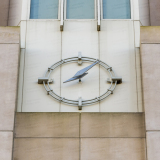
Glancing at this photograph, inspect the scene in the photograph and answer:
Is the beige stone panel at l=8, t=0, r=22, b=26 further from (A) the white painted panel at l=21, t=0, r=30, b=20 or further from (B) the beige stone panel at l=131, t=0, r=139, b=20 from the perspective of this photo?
(B) the beige stone panel at l=131, t=0, r=139, b=20

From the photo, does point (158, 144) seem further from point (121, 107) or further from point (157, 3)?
point (157, 3)

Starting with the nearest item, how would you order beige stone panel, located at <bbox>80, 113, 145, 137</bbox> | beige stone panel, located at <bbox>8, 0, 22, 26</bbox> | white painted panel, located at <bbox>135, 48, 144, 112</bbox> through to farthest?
beige stone panel, located at <bbox>80, 113, 145, 137</bbox>, white painted panel, located at <bbox>135, 48, 144, 112</bbox>, beige stone panel, located at <bbox>8, 0, 22, 26</bbox>

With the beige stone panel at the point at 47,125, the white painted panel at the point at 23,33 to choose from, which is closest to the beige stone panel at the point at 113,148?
the beige stone panel at the point at 47,125

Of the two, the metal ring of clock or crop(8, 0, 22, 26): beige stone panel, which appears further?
crop(8, 0, 22, 26): beige stone panel

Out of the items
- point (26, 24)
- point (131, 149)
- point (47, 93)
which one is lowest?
point (131, 149)

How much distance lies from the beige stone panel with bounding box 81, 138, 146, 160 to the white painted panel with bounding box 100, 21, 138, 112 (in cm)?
123

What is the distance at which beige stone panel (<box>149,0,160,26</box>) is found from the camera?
49.9 ft

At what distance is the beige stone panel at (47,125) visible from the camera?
11805 mm

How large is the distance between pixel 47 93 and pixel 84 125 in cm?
182

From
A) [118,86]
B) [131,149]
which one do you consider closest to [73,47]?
[118,86]

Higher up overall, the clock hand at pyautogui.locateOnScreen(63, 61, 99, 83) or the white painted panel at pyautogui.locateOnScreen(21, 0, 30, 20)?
the white painted panel at pyautogui.locateOnScreen(21, 0, 30, 20)

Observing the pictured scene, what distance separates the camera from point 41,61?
43.9ft

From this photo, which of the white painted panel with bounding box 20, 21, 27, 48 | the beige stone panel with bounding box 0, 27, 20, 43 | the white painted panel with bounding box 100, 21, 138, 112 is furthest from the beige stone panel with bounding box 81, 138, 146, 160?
the white painted panel with bounding box 20, 21, 27, 48

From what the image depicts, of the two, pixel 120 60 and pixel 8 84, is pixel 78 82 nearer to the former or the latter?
pixel 120 60
